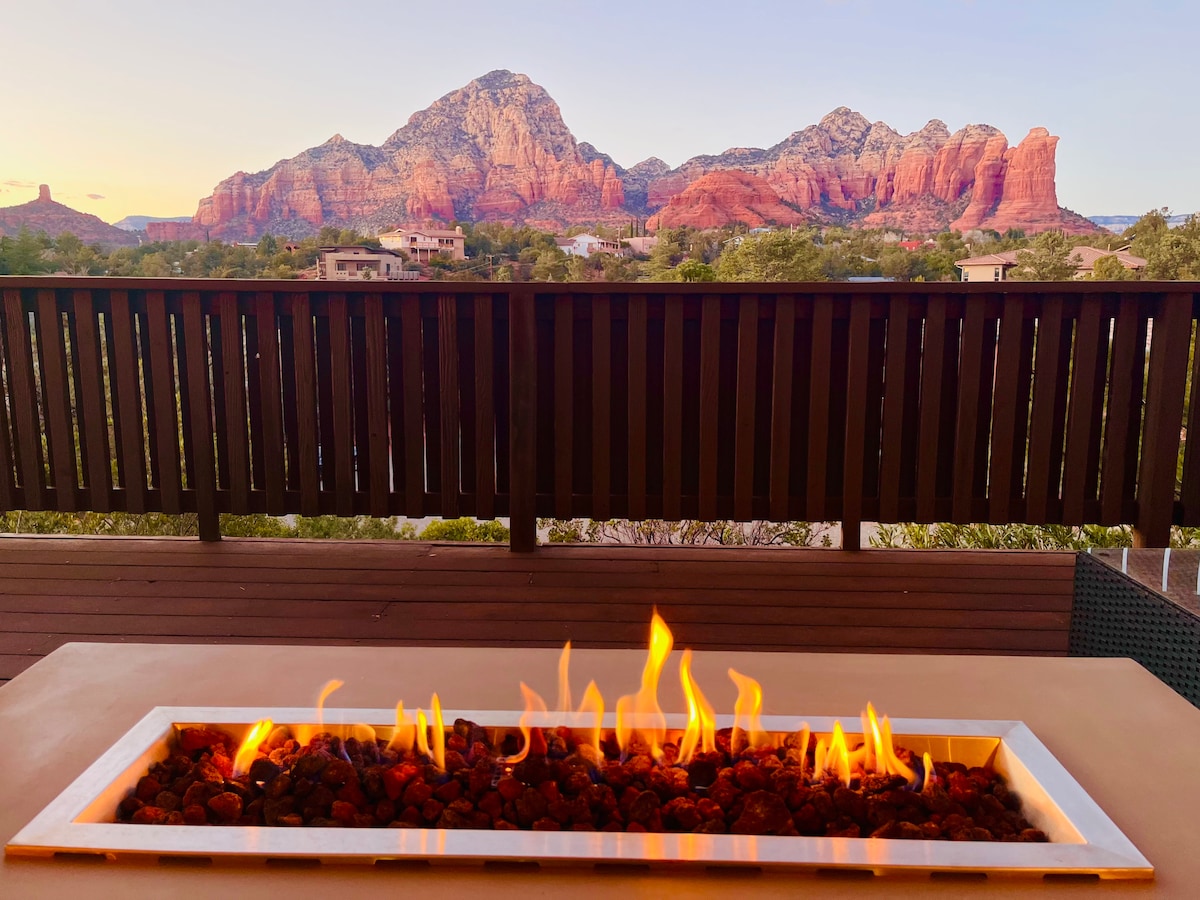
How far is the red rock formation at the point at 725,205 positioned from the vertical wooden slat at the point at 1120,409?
8334 millimetres

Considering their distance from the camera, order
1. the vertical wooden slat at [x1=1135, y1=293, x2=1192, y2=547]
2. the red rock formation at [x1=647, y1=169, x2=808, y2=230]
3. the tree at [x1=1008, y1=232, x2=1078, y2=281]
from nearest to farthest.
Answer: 1. the vertical wooden slat at [x1=1135, y1=293, x2=1192, y2=547]
2. the tree at [x1=1008, y1=232, x2=1078, y2=281]
3. the red rock formation at [x1=647, y1=169, x2=808, y2=230]

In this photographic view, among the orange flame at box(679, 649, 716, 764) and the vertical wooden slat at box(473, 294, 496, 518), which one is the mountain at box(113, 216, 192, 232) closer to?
the vertical wooden slat at box(473, 294, 496, 518)

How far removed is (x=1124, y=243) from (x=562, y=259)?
254 inches

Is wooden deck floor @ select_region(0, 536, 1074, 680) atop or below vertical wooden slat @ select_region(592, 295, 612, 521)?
below

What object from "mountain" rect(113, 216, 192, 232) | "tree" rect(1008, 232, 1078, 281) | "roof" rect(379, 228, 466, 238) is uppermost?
"mountain" rect(113, 216, 192, 232)

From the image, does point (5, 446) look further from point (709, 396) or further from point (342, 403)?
point (709, 396)

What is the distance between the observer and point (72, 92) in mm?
11078

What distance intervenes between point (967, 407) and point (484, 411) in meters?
1.68

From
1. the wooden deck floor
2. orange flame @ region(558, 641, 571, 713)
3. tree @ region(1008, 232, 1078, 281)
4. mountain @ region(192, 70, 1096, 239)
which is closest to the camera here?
orange flame @ region(558, 641, 571, 713)

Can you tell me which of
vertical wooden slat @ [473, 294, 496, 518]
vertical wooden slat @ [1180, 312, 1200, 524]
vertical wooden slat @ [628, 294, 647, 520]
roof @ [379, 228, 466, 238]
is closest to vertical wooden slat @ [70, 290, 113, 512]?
vertical wooden slat @ [473, 294, 496, 518]

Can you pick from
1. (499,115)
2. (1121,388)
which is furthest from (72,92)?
(1121,388)

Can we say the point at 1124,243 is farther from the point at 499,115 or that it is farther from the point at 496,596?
the point at 496,596

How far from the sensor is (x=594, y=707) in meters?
1.23

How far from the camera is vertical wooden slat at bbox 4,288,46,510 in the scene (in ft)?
10.5
